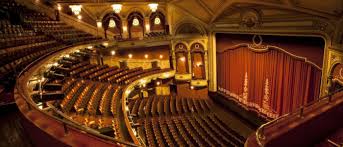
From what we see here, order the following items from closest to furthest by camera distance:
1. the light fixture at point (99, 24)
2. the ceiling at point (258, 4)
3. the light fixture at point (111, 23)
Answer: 1. the ceiling at point (258, 4)
2. the light fixture at point (99, 24)
3. the light fixture at point (111, 23)

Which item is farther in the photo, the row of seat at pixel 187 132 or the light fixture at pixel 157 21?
the light fixture at pixel 157 21

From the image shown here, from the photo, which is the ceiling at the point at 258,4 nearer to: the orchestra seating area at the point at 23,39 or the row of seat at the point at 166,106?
the row of seat at the point at 166,106

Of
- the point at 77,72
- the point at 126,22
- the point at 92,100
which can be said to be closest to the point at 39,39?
the point at 77,72

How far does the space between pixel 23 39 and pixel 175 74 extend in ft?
23.6

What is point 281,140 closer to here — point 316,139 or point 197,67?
point 316,139

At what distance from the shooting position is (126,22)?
39.3 feet

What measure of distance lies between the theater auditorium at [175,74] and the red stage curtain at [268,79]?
0.04 metres

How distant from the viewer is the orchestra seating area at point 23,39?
412cm

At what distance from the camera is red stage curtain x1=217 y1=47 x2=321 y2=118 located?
6594 mm

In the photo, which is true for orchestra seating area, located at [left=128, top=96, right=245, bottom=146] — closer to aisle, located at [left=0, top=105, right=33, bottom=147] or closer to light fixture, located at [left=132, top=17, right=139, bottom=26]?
aisle, located at [left=0, top=105, right=33, bottom=147]

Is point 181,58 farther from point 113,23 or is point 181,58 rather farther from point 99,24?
point 99,24

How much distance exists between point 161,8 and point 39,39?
22.3 ft

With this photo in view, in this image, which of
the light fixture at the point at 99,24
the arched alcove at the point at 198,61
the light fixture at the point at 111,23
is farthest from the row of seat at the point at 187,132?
the light fixture at the point at 111,23

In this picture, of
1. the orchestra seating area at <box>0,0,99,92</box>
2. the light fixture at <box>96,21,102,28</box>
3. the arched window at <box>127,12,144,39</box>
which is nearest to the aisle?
the orchestra seating area at <box>0,0,99,92</box>
